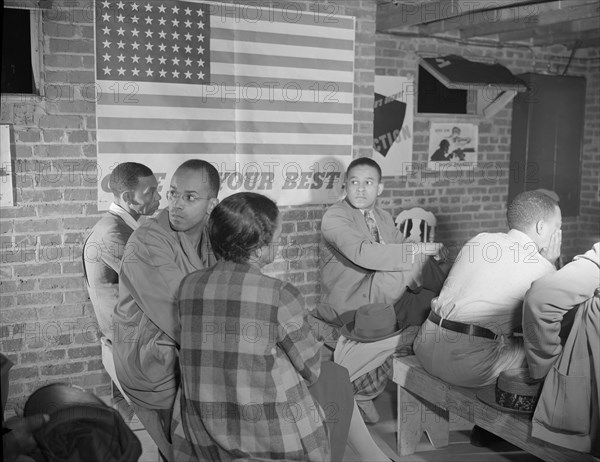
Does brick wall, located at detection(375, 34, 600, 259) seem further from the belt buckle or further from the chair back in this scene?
the belt buckle

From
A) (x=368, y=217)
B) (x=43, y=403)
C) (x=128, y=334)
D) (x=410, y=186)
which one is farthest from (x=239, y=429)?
(x=410, y=186)

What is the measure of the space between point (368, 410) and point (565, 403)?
5.51ft

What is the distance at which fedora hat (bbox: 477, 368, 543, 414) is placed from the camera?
10.7ft

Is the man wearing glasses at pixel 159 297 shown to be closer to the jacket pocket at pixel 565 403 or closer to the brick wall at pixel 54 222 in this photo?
the brick wall at pixel 54 222

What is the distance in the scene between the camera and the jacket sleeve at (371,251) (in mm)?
4504

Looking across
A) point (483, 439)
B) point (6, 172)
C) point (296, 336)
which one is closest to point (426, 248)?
point (483, 439)

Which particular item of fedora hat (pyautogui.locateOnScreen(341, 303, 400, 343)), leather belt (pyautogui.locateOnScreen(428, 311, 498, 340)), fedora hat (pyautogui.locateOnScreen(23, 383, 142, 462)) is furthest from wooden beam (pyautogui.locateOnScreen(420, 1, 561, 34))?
fedora hat (pyautogui.locateOnScreen(23, 383, 142, 462))

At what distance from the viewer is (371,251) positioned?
4500 millimetres

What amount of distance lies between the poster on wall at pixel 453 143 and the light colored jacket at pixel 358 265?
2.85 metres

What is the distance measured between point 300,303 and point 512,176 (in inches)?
231

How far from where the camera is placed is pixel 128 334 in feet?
10.7

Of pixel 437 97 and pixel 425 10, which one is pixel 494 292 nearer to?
pixel 425 10

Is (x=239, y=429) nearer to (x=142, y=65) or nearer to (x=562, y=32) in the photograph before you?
(x=142, y=65)

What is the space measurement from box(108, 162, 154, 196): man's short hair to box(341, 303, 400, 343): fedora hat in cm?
155
